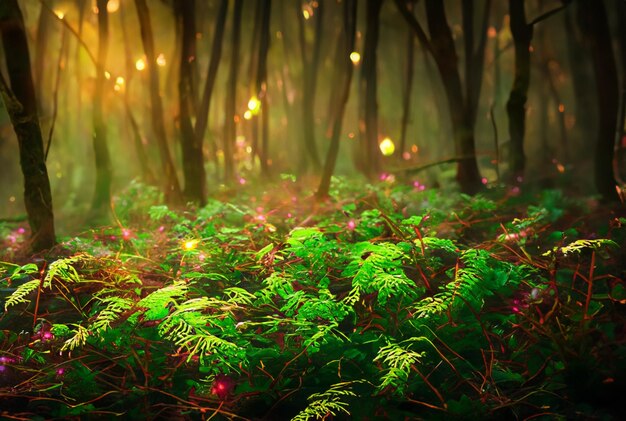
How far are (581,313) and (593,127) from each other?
952cm

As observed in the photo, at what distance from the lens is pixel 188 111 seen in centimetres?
646

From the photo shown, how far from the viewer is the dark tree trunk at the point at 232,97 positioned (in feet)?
Result: 25.7

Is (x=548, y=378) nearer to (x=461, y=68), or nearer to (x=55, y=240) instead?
(x=55, y=240)

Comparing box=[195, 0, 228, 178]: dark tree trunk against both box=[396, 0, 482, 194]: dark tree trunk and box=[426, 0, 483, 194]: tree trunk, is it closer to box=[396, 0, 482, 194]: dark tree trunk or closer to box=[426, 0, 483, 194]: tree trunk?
box=[396, 0, 482, 194]: dark tree trunk

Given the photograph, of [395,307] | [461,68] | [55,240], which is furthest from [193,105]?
[461,68]

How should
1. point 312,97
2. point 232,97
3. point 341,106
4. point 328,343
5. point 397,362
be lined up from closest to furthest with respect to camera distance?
1. point 397,362
2. point 328,343
3. point 341,106
4. point 232,97
5. point 312,97

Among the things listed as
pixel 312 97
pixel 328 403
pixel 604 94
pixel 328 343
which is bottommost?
pixel 328 403

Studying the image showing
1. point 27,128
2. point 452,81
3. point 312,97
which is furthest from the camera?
point 312,97

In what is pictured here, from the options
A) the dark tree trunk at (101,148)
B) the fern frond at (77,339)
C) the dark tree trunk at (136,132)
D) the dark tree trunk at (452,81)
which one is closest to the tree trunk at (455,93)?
the dark tree trunk at (452,81)

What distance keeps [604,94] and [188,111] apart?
5.33m

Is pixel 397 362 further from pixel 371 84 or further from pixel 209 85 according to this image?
pixel 371 84

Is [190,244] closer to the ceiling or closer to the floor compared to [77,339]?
closer to the ceiling

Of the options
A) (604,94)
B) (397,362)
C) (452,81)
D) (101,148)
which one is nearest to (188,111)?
(101,148)

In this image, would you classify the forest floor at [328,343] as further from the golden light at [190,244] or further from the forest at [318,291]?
the golden light at [190,244]
